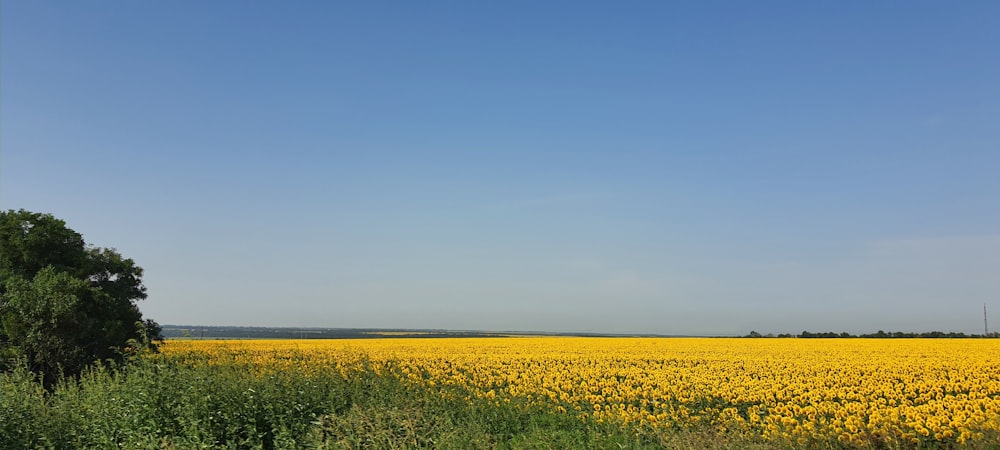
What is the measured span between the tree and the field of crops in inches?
151

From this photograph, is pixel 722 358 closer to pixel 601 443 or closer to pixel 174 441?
pixel 601 443

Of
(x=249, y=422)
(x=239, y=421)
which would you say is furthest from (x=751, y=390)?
(x=239, y=421)

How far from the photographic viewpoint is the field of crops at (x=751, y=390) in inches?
392

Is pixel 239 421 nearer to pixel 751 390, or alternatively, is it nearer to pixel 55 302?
pixel 751 390

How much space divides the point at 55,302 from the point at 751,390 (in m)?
19.2

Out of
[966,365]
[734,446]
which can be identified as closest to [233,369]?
[734,446]

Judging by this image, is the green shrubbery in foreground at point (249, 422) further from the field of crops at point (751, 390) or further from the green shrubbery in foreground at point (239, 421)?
the field of crops at point (751, 390)

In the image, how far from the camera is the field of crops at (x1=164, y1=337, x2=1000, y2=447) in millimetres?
9969

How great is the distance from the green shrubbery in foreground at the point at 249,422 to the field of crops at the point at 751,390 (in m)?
1.10

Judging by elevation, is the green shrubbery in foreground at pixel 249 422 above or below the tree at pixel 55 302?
below

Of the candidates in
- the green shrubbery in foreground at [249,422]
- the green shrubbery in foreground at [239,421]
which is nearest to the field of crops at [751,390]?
the green shrubbery in foreground at [249,422]

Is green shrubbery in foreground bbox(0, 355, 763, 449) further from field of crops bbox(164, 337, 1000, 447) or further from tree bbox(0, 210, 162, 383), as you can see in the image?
tree bbox(0, 210, 162, 383)

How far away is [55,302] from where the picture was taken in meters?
18.9

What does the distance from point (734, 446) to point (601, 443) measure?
1.99m
